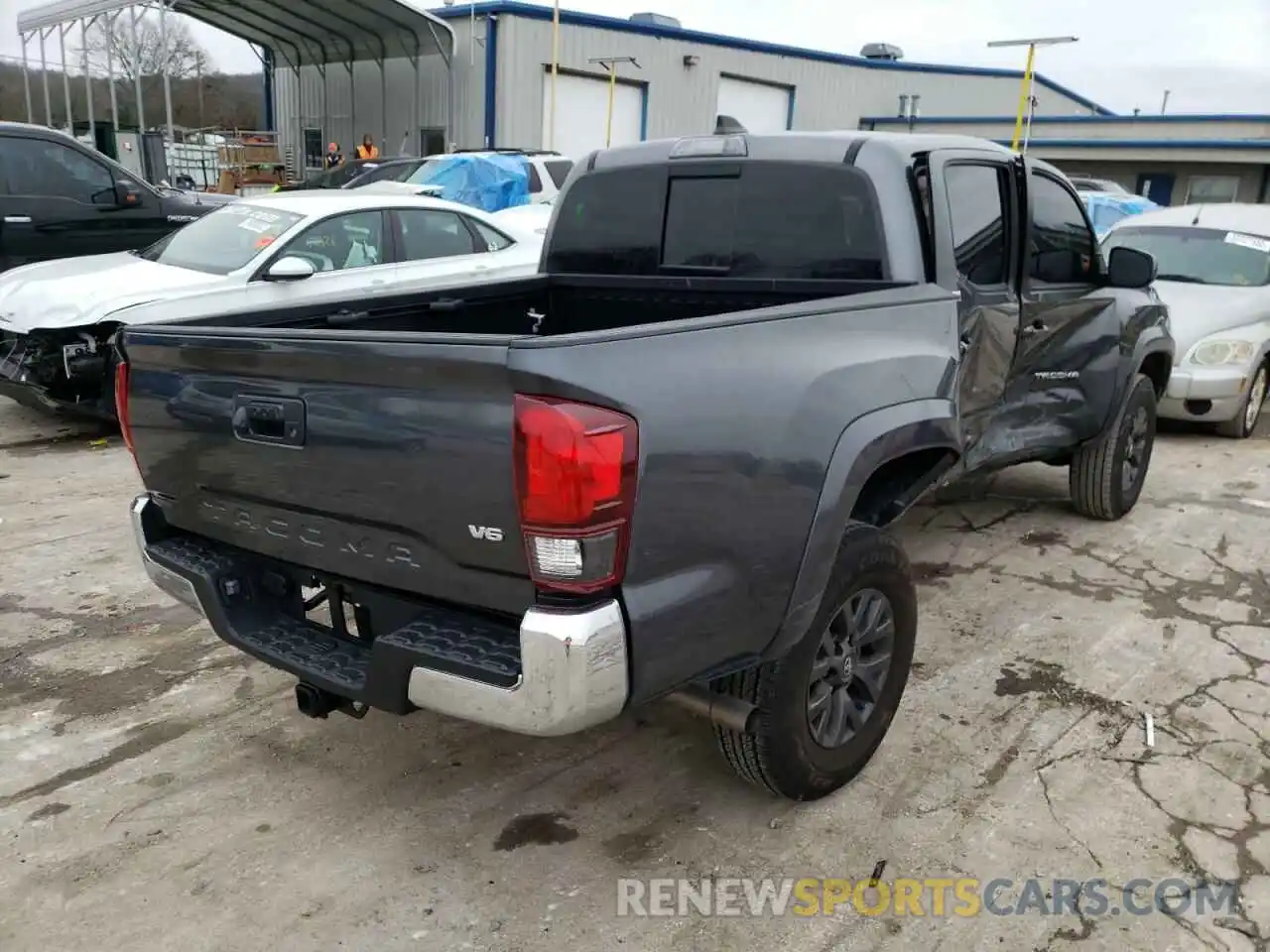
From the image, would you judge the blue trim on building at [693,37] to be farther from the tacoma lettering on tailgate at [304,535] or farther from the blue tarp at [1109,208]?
the tacoma lettering on tailgate at [304,535]

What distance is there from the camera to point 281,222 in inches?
281

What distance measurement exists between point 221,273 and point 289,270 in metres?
0.54

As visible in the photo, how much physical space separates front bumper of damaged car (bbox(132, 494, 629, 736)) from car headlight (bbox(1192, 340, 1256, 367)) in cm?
719

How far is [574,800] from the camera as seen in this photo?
317 centimetres

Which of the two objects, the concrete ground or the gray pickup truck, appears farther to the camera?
the concrete ground

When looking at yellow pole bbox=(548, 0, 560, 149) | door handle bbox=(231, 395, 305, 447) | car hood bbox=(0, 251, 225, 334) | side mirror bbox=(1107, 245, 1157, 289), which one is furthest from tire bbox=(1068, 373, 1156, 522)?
yellow pole bbox=(548, 0, 560, 149)

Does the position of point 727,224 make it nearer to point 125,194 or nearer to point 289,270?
point 289,270

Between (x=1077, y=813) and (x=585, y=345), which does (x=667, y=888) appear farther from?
(x=585, y=345)

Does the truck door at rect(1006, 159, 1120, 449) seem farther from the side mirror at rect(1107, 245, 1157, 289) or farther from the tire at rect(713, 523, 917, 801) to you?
the tire at rect(713, 523, 917, 801)

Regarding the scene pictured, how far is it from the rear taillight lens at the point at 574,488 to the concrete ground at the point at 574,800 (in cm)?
103

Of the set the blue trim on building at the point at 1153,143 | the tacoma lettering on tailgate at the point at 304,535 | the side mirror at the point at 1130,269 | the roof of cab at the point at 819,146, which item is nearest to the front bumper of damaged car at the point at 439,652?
the tacoma lettering on tailgate at the point at 304,535

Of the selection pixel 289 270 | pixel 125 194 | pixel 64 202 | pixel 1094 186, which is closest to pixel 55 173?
pixel 64 202

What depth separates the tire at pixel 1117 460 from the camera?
550cm

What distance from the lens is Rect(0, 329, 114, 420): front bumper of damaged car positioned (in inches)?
258
